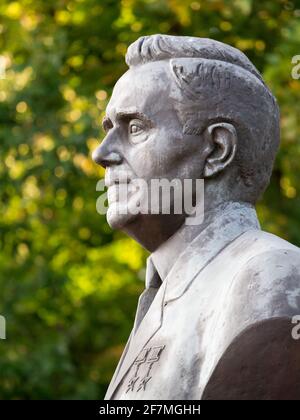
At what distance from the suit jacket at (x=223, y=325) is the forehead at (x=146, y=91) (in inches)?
20.3

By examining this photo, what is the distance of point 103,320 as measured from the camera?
13.6 meters

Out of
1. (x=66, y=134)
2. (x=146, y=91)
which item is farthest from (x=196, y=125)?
(x=66, y=134)

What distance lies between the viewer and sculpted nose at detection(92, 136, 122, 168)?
535cm

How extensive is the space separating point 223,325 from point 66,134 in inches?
285

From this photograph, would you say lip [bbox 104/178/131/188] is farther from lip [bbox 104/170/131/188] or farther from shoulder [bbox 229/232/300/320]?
shoulder [bbox 229/232/300/320]

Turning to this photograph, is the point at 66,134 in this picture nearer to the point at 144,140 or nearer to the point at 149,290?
the point at 149,290

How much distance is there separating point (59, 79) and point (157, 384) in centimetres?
730

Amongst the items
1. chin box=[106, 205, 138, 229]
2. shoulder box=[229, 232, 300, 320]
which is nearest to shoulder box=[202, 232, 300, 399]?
shoulder box=[229, 232, 300, 320]

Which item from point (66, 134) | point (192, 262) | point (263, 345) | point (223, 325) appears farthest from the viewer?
point (66, 134)

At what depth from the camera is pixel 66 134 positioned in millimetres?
11852

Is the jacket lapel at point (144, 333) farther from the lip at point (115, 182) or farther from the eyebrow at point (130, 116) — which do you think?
the eyebrow at point (130, 116)

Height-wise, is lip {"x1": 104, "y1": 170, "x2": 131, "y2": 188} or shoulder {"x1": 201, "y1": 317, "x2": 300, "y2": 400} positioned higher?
lip {"x1": 104, "y1": 170, "x2": 131, "y2": 188}

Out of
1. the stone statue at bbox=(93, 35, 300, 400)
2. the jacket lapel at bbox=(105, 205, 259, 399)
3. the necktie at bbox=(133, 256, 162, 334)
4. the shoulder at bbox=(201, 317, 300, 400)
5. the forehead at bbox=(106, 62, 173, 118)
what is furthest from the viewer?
the necktie at bbox=(133, 256, 162, 334)

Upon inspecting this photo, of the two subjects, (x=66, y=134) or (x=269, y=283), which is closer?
(x=269, y=283)
